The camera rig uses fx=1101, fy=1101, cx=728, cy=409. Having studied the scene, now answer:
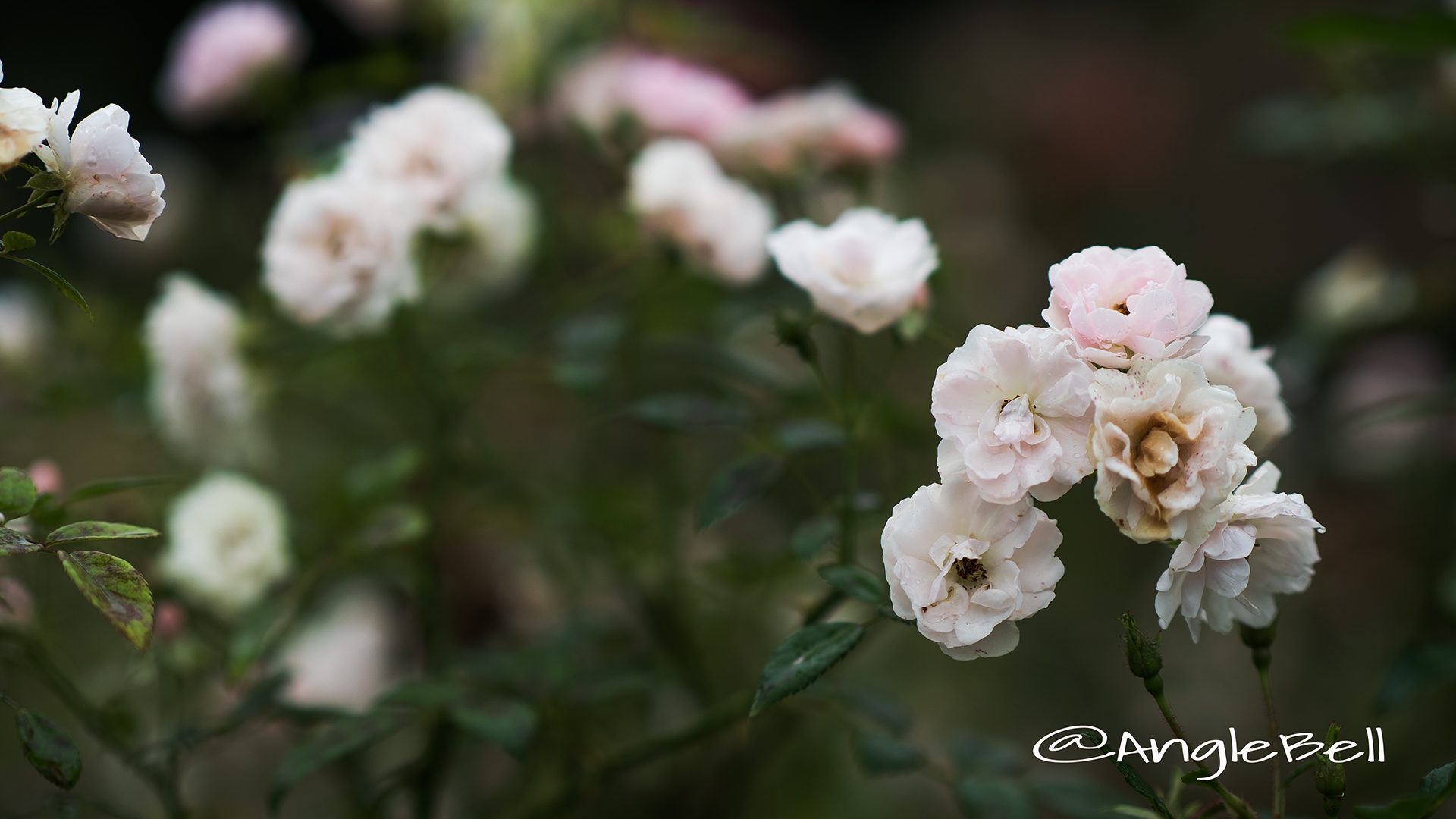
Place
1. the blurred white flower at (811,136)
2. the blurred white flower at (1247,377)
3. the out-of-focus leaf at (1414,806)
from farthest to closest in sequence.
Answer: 1. the blurred white flower at (811,136)
2. the blurred white flower at (1247,377)
3. the out-of-focus leaf at (1414,806)

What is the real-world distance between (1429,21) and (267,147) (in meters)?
0.98

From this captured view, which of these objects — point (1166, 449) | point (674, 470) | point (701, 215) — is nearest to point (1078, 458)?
point (1166, 449)

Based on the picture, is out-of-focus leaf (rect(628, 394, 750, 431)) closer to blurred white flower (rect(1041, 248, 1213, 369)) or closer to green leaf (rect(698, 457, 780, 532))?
green leaf (rect(698, 457, 780, 532))

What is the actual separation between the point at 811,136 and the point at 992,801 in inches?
23.5

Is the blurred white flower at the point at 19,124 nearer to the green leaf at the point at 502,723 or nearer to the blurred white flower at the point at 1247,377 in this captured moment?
the green leaf at the point at 502,723

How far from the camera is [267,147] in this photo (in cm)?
109

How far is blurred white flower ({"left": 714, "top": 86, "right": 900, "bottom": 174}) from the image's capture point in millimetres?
988

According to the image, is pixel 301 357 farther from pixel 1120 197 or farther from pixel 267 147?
pixel 1120 197

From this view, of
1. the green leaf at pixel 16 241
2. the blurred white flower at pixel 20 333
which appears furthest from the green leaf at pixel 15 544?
the blurred white flower at pixel 20 333

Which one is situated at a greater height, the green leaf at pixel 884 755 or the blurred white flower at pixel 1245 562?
the blurred white flower at pixel 1245 562

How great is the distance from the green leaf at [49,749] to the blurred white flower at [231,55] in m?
0.74

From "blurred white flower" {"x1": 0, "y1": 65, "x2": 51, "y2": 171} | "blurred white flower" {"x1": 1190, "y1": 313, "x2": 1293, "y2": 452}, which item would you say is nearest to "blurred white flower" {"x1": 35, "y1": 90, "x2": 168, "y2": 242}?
"blurred white flower" {"x1": 0, "y1": 65, "x2": 51, "y2": 171}

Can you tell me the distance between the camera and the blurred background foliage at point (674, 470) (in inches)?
31.2

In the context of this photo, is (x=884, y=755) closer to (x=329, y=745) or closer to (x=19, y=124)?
(x=329, y=745)
